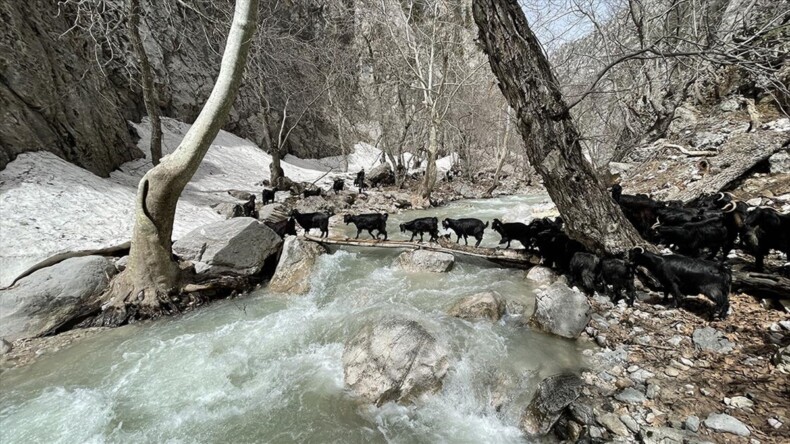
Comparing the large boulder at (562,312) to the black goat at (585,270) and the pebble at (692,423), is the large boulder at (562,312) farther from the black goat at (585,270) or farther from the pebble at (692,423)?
the pebble at (692,423)

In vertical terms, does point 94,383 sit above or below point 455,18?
below

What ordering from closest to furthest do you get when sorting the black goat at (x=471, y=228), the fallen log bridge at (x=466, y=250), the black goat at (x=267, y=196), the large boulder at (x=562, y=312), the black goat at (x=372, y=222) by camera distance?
the large boulder at (x=562, y=312), the fallen log bridge at (x=466, y=250), the black goat at (x=471, y=228), the black goat at (x=372, y=222), the black goat at (x=267, y=196)

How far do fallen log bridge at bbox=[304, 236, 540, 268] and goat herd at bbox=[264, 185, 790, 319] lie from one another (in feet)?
1.08

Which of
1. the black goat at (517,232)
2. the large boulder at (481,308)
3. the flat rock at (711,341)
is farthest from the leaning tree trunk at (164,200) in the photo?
the flat rock at (711,341)

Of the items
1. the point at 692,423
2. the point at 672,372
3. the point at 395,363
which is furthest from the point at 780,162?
the point at 395,363

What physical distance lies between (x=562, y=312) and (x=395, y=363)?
7.54 ft

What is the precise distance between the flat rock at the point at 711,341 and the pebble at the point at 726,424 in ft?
3.53


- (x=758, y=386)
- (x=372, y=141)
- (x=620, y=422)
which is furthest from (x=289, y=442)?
(x=372, y=141)

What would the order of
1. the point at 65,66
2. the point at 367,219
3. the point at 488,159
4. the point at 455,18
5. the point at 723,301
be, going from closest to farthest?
the point at 723,301
the point at 367,219
the point at 65,66
the point at 455,18
the point at 488,159

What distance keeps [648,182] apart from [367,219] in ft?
31.0

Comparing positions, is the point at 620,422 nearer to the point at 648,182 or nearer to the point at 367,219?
the point at 367,219

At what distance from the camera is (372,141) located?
1383 inches

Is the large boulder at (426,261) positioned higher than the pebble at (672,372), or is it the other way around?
the large boulder at (426,261)

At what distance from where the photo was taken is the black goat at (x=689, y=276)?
3.92m
